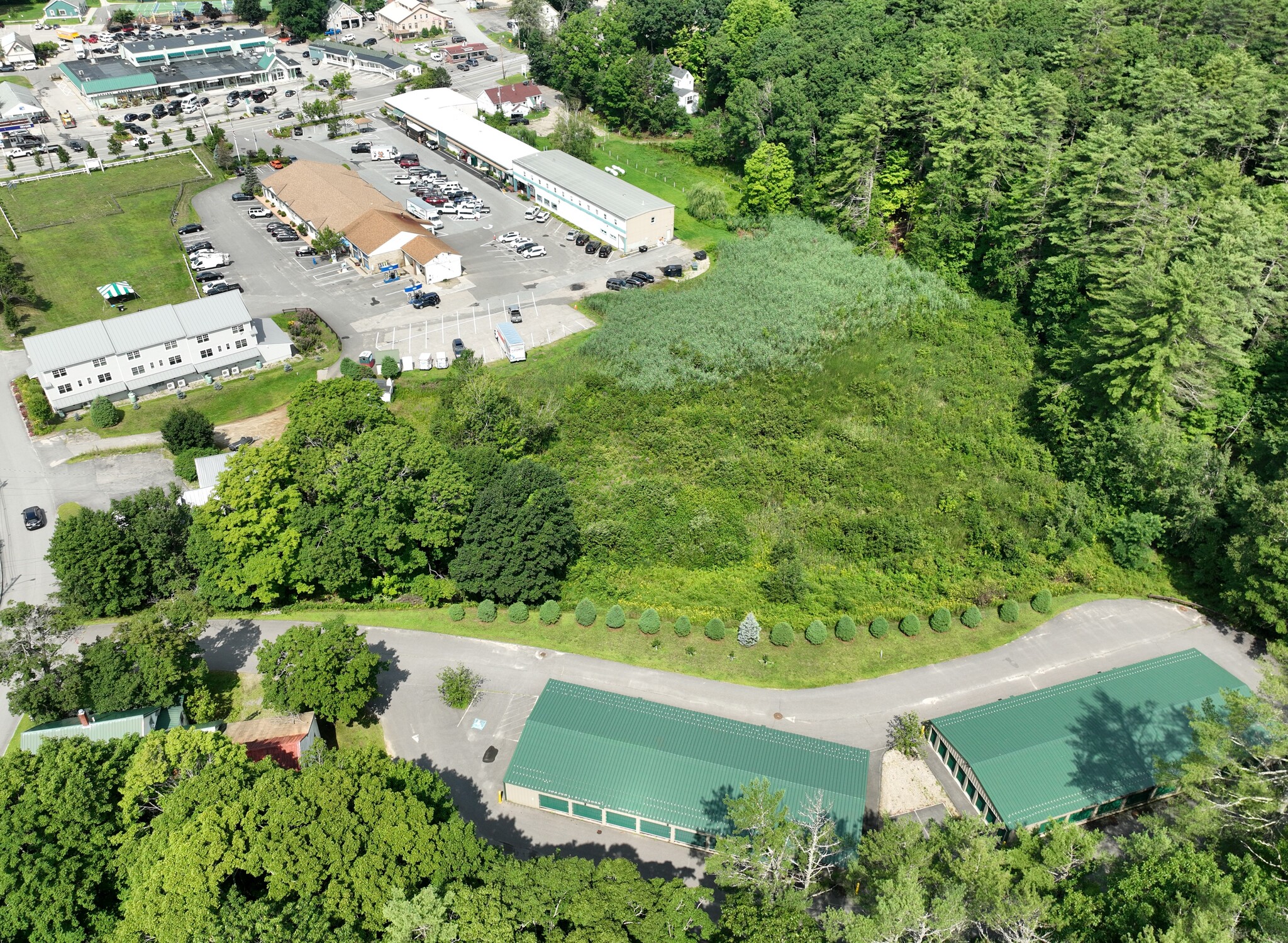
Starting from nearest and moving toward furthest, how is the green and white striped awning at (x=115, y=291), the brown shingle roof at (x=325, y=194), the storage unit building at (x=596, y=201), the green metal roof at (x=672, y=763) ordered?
the green metal roof at (x=672, y=763), the green and white striped awning at (x=115, y=291), the storage unit building at (x=596, y=201), the brown shingle roof at (x=325, y=194)

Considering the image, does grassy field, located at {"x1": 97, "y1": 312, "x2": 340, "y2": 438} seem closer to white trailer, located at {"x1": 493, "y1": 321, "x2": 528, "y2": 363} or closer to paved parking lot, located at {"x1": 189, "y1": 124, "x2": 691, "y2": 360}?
paved parking lot, located at {"x1": 189, "y1": 124, "x2": 691, "y2": 360}

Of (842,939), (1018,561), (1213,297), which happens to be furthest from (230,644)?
A: (1213,297)

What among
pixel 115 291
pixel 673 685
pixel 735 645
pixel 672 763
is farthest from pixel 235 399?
pixel 672 763

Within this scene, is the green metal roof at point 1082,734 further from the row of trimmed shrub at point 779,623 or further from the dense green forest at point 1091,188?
the dense green forest at point 1091,188

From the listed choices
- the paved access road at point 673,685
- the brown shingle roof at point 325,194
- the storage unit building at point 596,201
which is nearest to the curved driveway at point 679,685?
the paved access road at point 673,685

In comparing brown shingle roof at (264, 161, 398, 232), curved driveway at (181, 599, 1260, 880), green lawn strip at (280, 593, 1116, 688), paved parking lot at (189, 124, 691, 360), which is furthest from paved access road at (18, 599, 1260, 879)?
brown shingle roof at (264, 161, 398, 232)

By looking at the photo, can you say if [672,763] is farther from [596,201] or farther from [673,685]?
[596,201]
